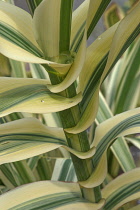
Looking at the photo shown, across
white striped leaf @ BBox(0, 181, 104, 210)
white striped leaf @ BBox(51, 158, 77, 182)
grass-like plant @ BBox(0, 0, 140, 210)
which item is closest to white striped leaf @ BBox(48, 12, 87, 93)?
grass-like plant @ BBox(0, 0, 140, 210)

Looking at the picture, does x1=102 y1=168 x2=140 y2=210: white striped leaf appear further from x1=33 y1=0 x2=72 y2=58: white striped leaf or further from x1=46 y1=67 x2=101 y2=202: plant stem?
x1=33 y1=0 x2=72 y2=58: white striped leaf

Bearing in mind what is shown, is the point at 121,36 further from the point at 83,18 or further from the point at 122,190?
the point at 122,190

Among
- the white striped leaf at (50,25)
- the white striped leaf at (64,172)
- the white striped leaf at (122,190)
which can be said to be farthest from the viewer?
the white striped leaf at (64,172)

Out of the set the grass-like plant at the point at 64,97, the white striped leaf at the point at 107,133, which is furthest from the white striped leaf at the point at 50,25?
the white striped leaf at the point at 107,133

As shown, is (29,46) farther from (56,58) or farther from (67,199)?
(67,199)

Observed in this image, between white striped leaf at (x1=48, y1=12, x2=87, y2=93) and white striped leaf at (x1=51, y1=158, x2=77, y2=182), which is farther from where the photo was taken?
white striped leaf at (x1=51, y1=158, x2=77, y2=182)

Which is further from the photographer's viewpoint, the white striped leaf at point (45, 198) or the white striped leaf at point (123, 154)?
the white striped leaf at point (123, 154)

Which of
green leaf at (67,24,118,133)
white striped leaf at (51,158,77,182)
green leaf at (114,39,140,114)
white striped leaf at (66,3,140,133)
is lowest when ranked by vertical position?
white striped leaf at (51,158,77,182)

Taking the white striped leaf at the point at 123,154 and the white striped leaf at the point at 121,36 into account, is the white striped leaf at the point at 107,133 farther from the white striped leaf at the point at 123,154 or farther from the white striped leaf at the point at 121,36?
the white striped leaf at the point at 123,154
